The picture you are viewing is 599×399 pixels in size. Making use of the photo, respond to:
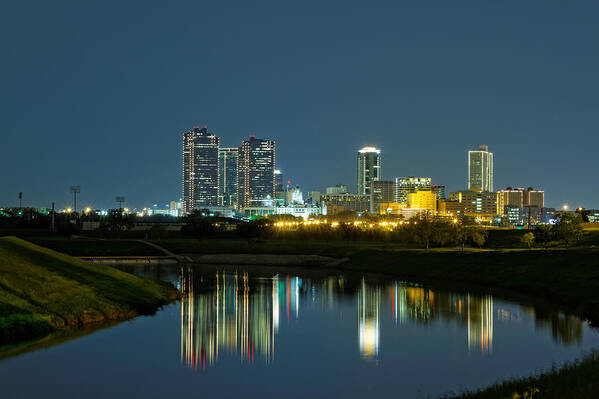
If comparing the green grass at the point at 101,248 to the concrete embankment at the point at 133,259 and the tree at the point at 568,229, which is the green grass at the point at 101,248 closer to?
the concrete embankment at the point at 133,259

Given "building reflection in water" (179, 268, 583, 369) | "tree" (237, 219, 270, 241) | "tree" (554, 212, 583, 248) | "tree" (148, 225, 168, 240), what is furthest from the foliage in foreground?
"tree" (148, 225, 168, 240)

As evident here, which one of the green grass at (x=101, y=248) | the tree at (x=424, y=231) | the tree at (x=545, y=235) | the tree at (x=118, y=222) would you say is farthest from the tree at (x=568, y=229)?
the tree at (x=118, y=222)

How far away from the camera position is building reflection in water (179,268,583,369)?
33.7m

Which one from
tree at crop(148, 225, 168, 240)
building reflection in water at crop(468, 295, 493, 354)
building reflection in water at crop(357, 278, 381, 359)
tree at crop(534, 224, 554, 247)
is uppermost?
tree at crop(534, 224, 554, 247)

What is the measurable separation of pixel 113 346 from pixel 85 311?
21.6 ft

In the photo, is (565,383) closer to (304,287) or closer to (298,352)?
(298,352)

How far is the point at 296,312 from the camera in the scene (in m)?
46.5

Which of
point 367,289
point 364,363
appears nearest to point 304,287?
point 367,289

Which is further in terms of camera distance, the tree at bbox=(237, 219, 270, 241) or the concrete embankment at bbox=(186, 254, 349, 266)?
the tree at bbox=(237, 219, 270, 241)

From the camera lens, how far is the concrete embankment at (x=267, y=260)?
9169cm

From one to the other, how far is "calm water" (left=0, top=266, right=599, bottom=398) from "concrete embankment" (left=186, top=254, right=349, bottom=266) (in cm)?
3772

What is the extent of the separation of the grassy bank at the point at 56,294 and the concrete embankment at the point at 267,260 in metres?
40.7

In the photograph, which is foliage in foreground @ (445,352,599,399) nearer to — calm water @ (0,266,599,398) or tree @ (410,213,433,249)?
calm water @ (0,266,599,398)

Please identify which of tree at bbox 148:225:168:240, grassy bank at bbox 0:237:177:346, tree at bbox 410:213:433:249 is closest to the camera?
grassy bank at bbox 0:237:177:346
